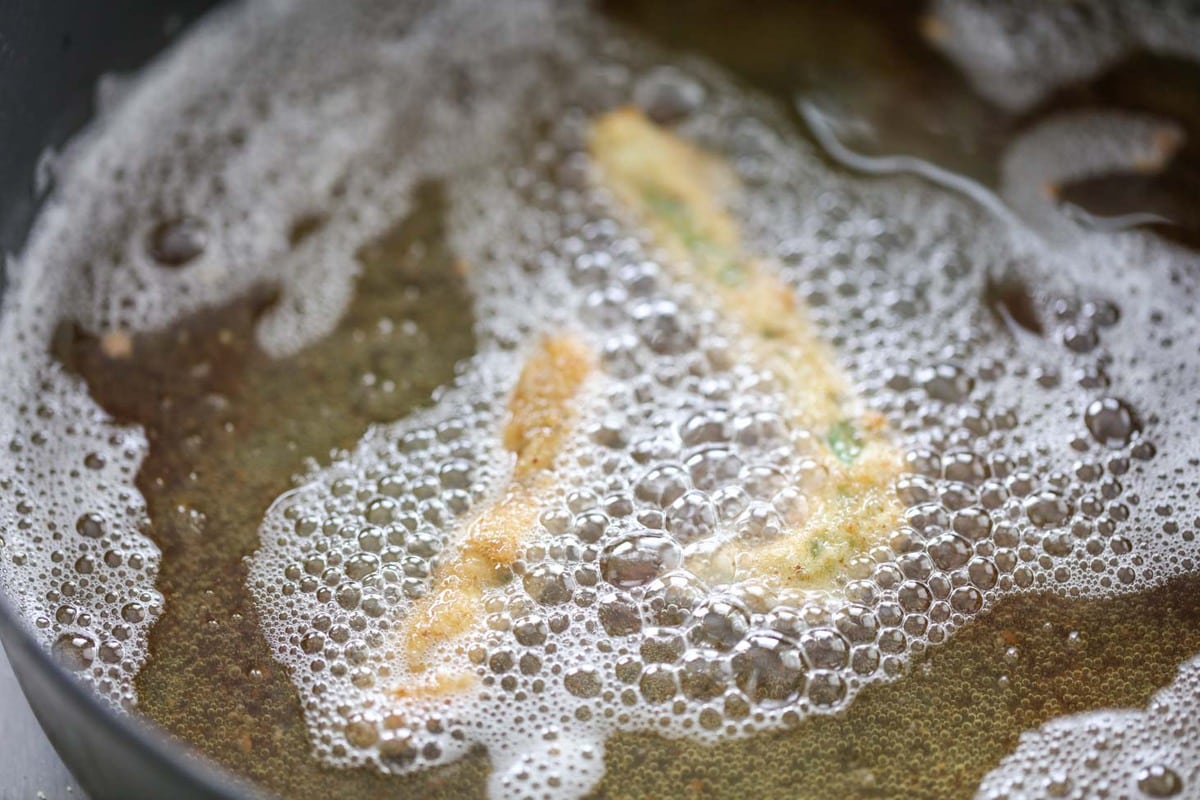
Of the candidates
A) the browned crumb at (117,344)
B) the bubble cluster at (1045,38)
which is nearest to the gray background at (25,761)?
the browned crumb at (117,344)

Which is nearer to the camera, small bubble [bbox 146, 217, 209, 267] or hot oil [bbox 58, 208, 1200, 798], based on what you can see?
hot oil [bbox 58, 208, 1200, 798]

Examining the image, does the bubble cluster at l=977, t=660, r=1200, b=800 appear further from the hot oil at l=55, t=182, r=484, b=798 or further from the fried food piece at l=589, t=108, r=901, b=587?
the hot oil at l=55, t=182, r=484, b=798

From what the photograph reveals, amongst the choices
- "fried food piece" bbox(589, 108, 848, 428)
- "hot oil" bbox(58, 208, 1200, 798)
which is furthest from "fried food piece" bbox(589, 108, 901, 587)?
"hot oil" bbox(58, 208, 1200, 798)

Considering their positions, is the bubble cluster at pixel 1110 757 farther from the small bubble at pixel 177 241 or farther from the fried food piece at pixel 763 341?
the small bubble at pixel 177 241

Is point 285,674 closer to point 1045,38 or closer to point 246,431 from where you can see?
point 246,431

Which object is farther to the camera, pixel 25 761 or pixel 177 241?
pixel 177 241

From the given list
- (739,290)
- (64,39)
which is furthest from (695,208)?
(64,39)

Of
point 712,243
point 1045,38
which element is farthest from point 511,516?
point 1045,38

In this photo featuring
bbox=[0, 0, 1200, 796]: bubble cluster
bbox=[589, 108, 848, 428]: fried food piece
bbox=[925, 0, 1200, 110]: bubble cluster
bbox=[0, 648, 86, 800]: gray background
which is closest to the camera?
bbox=[0, 648, 86, 800]: gray background
